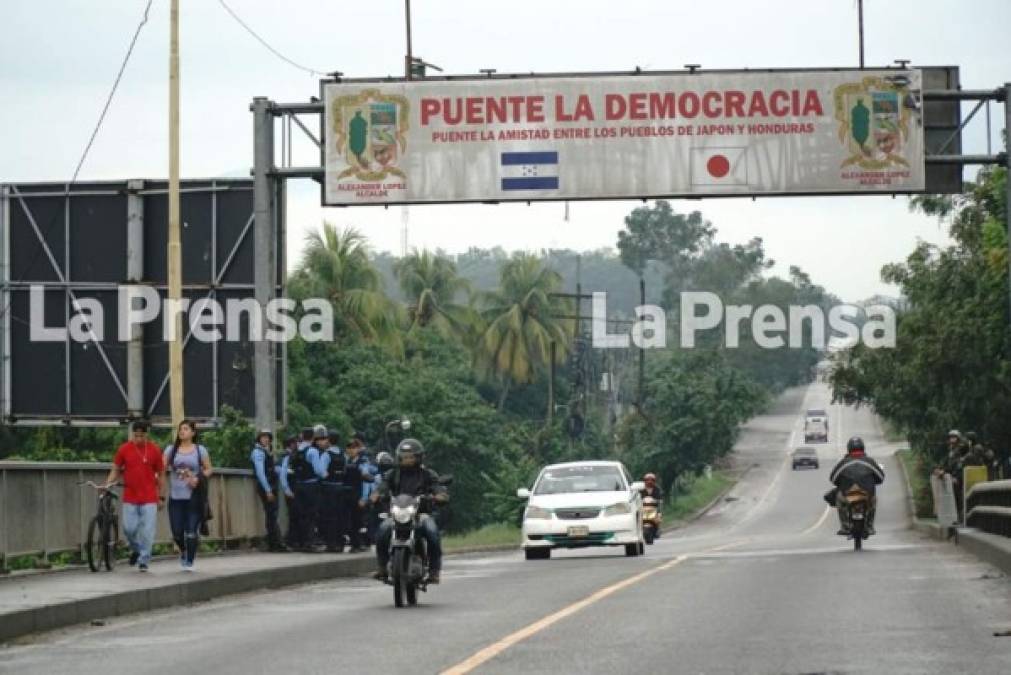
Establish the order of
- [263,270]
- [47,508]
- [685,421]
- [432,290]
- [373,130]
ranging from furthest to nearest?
[432,290], [685,421], [373,130], [263,270], [47,508]

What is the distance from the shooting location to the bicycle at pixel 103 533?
22344 millimetres

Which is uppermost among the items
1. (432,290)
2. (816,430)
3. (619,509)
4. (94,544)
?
(432,290)

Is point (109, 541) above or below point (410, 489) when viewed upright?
below

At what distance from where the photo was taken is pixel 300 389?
72.8m

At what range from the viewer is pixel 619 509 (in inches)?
1256

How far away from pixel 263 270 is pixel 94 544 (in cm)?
951

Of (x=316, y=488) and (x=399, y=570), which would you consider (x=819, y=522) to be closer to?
(x=316, y=488)

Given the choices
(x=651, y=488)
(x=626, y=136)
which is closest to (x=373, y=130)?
(x=626, y=136)

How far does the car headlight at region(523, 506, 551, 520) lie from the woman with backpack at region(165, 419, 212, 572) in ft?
32.4

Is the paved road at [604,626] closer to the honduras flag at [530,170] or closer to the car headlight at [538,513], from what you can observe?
the car headlight at [538,513]

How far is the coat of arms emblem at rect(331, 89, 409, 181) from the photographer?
3369cm

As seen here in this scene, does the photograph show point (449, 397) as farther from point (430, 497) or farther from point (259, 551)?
point (430, 497)

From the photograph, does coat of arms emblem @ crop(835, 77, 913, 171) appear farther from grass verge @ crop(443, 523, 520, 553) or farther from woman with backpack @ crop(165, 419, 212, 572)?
woman with backpack @ crop(165, 419, 212, 572)

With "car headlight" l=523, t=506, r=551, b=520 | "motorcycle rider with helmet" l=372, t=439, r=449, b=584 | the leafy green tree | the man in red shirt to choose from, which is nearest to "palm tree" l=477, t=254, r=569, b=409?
the leafy green tree
